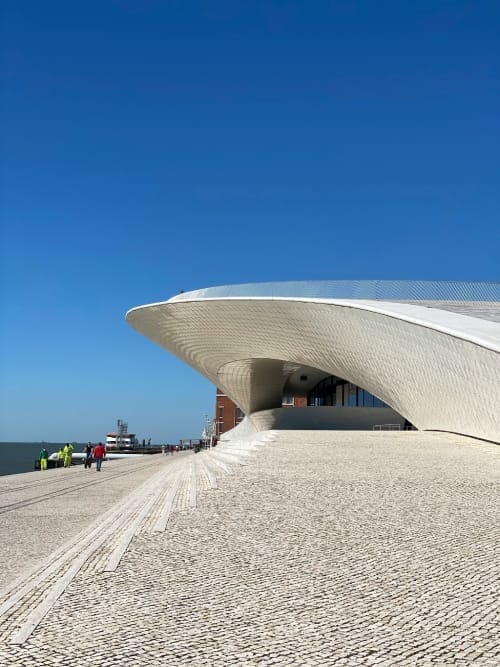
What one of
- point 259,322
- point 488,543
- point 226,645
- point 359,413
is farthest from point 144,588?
point 359,413

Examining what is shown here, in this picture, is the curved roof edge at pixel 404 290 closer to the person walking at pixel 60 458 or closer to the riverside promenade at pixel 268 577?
the riverside promenade at pixel 268 577

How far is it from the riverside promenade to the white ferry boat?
3723 inches

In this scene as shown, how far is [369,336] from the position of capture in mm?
20250

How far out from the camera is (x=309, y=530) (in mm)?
6590

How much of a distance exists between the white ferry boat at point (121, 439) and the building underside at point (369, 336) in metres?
72.5

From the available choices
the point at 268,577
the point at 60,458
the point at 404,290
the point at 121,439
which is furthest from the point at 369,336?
the point at 121,439

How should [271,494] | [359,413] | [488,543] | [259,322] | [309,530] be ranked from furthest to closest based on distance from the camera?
[359,413] < [259,322] < [271,494] < [309,530] < [488,543]

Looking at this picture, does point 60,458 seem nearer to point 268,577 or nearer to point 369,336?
point 369,336

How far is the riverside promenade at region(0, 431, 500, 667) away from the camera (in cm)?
362

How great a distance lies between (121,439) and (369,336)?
93595 mm

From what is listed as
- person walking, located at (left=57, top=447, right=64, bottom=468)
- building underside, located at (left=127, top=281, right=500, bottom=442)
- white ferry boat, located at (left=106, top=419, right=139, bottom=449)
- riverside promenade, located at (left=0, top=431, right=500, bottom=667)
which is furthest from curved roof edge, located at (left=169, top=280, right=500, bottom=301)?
white ferry boat, located at (left=106, top=419, right=139, bottom=449)

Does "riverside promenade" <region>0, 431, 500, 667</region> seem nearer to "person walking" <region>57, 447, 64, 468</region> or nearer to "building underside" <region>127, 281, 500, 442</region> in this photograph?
"building underside" <region>127, 281, 500, 442</region>

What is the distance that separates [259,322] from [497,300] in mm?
9911

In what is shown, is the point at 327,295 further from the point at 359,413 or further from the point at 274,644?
the point at 274,644
